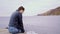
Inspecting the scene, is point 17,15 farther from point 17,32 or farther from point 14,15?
point 17,32

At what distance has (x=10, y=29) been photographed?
3.98 m

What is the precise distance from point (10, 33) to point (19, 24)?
0.97 feet

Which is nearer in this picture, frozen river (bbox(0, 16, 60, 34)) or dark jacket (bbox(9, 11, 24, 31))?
dark jacket (bbox(9, 11, 24, 31))

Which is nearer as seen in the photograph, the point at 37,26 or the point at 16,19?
the point at 16,19

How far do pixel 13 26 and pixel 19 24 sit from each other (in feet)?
0.57

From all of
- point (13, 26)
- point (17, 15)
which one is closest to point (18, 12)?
point (17, 15)

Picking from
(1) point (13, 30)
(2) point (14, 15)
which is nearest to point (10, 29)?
(1) point (13, 30)

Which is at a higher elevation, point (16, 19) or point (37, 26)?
point (16, 19)

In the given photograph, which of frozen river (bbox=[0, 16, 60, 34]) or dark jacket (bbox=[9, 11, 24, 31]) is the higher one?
dark jacket (bbox=[9, 11, 24, 31])

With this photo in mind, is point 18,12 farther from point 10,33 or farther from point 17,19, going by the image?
point 10,33

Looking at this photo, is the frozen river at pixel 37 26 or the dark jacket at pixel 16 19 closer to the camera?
the dark jacket at pixel 16 19

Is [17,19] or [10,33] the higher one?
[17,19]

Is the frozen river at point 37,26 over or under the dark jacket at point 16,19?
under

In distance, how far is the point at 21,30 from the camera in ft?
13.6
